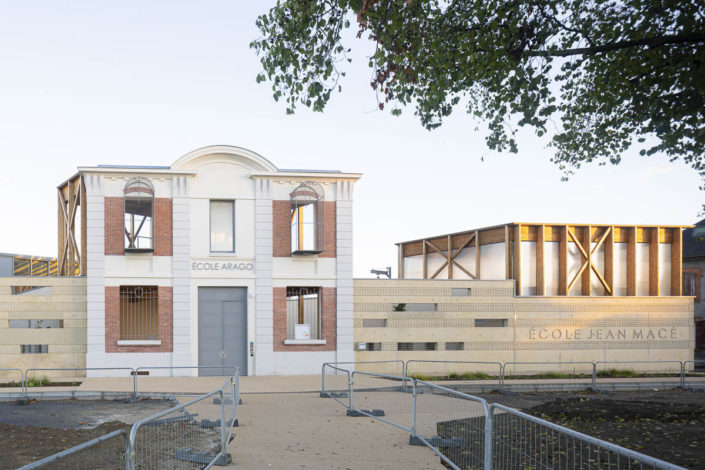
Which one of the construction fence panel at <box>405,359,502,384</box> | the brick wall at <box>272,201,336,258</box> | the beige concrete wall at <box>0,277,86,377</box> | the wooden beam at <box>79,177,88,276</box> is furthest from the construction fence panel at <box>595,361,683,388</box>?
the wooden beam at <box>79,177,88,276</box>

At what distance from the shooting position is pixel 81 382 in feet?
68.9

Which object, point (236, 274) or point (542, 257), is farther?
point (542, 257)

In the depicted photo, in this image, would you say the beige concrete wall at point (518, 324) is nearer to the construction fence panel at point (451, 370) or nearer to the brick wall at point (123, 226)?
the construction fence panel at point (451, 370)

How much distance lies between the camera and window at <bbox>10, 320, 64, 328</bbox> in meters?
22.7

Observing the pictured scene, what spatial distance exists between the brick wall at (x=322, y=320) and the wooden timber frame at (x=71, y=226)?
7.02 meters

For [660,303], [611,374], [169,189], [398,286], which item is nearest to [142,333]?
[169,189]

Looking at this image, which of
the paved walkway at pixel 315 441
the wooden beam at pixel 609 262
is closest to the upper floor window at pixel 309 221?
the paved walkway at pixel 315 441

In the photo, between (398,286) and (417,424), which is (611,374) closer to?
(398,286)

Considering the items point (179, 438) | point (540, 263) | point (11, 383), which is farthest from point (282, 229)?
point (179, 438)

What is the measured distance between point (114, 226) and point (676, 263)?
22.3m

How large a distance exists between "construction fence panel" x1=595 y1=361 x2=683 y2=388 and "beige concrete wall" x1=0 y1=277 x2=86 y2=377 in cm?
1743

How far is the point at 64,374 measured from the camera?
2247 centimetres

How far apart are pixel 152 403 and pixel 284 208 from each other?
9.33 metres

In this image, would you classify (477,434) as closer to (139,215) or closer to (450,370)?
(450,370)
